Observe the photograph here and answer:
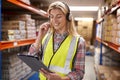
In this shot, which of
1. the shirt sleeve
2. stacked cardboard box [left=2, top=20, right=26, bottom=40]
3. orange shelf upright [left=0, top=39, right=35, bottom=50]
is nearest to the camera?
the shirt sleeve

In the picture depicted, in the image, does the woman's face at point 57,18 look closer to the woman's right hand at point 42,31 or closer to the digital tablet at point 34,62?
the woman's right hand at point 42,31

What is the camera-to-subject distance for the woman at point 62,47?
1.98 meters

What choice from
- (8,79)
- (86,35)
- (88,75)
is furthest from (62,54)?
(86,35)

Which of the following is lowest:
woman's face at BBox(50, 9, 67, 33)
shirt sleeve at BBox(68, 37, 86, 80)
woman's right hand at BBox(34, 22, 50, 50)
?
shirt sleeve at BBox(68, 37, 86, 80)

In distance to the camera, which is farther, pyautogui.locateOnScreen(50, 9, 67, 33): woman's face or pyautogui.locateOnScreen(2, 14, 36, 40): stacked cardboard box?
pyautogui.locateOnScreen(2, 14, 36, 40): stacked cardboard box

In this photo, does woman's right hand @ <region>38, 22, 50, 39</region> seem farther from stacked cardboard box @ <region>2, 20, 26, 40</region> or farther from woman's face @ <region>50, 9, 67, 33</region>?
stacked cardboard box @ <region>2, 20, 26, 40</region>

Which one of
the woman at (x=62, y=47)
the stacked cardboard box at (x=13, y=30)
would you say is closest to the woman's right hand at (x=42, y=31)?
the woman at (x=62, y=47)

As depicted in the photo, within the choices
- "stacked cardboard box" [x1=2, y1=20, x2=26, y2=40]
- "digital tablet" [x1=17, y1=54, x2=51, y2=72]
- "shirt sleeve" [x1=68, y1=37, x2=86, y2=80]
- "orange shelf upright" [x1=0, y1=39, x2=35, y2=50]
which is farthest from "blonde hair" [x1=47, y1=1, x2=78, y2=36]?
"stacked cardboard box" [x1=2, y1=20, x2=26, y2=40]

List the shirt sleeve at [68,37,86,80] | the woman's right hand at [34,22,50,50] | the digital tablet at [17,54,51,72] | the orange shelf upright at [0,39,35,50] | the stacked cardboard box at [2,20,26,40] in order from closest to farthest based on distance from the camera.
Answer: the digital tablet at [17,54,51,72] < the shirt sleeve at [68,37,86,80] < the woman's right hand at [34,22,50,50] < the orange shelf upright at [0,39,35,50] < the stacked cardboard box at [2,20,26,40]

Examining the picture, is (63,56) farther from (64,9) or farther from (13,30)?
(13,30)

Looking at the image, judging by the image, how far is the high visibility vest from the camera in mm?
2021

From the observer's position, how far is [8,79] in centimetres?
372

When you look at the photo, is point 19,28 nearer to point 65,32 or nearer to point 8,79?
point 8,79

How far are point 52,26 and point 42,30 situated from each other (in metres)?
0.11
